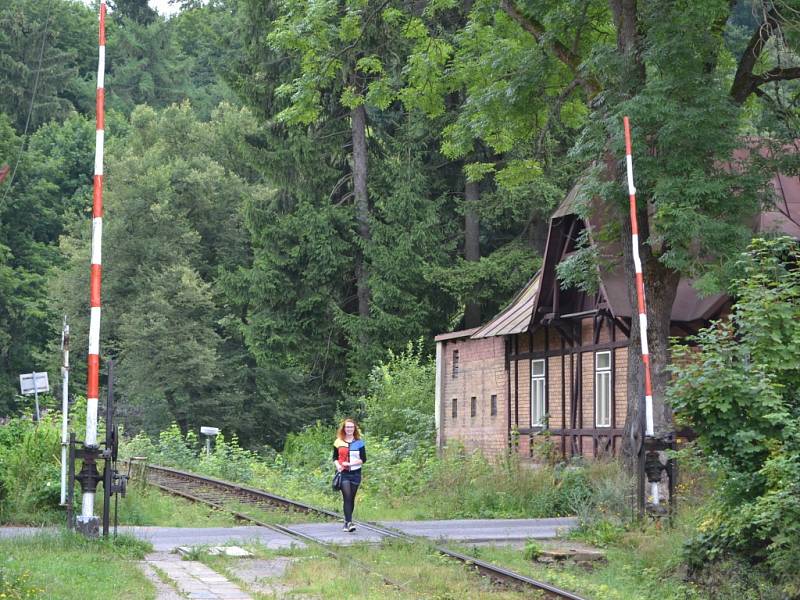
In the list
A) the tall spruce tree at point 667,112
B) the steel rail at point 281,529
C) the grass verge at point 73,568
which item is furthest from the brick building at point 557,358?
the grass verge at point 73,568

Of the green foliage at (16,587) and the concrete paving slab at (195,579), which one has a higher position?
the green foliage at (16,587)

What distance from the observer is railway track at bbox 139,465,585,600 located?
1368 centimetres

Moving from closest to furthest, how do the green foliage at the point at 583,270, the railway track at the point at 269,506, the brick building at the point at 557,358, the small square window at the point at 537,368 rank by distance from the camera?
1. the railway track at the point at 269,506
2. the green foliage at the point at 583,270
3. the brick building at the point at 557,358
4. the small square window at the point at 537,368

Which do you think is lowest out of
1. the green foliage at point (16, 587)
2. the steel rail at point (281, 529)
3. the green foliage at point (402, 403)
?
the steel rail at point (281, 529)

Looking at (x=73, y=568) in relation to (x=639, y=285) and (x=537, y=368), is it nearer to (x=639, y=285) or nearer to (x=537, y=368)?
(x=639, y=285)

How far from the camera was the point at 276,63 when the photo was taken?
4788cm

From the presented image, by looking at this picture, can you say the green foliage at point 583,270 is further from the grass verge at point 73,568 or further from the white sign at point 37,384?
the grass verge at point 73,568

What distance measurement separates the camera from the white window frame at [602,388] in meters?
29.3

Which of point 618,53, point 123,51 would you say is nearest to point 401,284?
point 618,53

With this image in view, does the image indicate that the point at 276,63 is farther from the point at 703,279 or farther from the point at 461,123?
the point at 703,279

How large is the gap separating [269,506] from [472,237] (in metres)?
25.7

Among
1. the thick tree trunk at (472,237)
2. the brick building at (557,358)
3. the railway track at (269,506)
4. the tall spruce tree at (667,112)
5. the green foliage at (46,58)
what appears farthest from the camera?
the green foliage at (46,58)

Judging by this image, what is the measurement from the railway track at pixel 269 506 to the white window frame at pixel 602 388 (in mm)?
8483

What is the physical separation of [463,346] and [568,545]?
1981 centimetres
